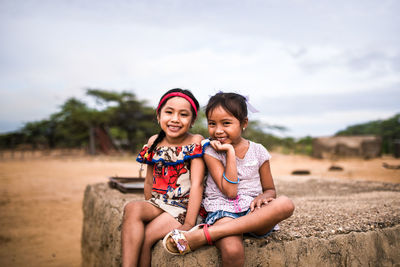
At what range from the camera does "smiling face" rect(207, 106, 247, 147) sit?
195cm

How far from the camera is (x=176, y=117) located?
2055 mm

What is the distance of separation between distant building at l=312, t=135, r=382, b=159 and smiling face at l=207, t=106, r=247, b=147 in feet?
41.1

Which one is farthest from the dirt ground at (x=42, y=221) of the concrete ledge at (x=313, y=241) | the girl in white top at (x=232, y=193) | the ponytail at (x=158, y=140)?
the girl in white top at (x=232, y=193)

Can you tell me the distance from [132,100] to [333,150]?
1281 cm

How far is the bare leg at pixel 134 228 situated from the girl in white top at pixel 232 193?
0.87 ft

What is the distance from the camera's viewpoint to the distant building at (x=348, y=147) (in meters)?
12.5

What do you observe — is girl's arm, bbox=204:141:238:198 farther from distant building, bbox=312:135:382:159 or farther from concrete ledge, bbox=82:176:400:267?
distant building, bbox=312:135:382:159

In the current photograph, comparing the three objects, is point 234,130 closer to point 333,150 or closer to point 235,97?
point 235,97

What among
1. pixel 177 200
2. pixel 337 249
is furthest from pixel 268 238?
pixel 177 200

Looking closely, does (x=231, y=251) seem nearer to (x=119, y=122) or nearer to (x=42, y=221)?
(x=42, y=221)

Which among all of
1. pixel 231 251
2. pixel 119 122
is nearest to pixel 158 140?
pixel 231 251

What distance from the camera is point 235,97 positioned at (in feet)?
6.54

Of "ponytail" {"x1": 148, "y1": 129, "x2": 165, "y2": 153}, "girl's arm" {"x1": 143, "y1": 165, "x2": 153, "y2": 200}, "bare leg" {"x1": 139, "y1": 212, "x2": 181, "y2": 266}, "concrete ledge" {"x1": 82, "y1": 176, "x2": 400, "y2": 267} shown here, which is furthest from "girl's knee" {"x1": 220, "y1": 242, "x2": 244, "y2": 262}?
"ponytail" {"x1": 148, "y1": 129, "x2": 165, "y2": 153}

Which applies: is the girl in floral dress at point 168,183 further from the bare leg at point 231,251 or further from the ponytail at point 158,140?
the bare leg at point 231,251
